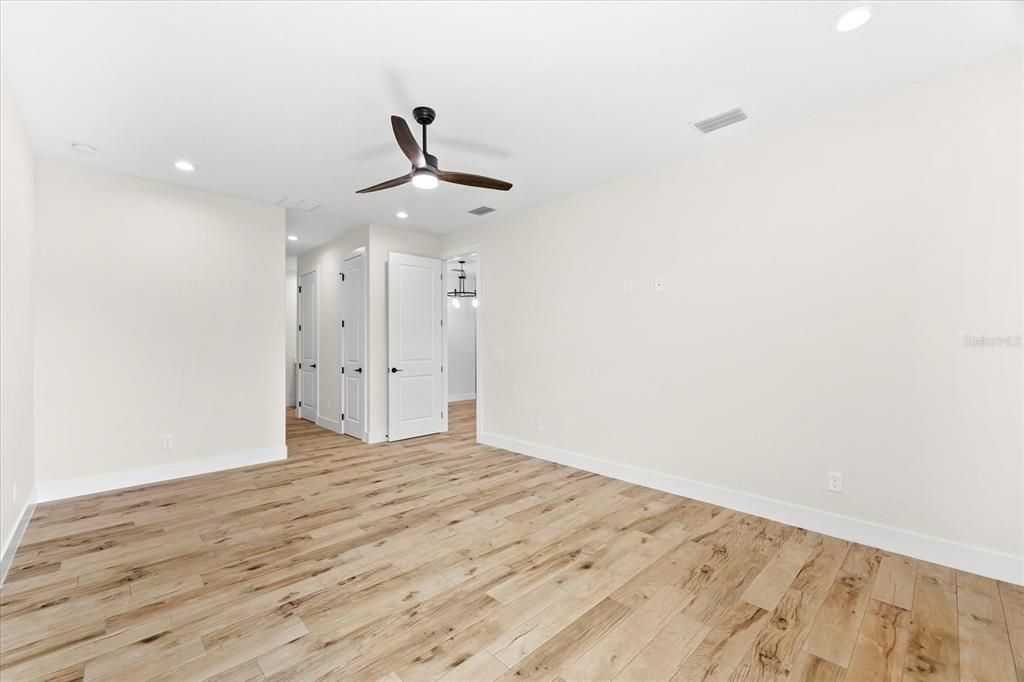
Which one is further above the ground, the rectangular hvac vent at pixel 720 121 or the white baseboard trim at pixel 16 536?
the rectangular hvac vent at pixel 720 121

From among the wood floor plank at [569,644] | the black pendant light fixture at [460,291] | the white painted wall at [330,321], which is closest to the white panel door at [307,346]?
the white painted wall at [330,321]

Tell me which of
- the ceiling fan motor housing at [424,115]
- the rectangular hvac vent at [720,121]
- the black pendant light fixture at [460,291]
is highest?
the rectangular hvac vent at [720,121]

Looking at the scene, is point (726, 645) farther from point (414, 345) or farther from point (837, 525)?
point (414, 345)

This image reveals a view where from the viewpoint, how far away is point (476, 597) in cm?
217

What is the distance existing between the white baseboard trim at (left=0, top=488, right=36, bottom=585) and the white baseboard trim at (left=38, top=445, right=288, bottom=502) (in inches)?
6.0

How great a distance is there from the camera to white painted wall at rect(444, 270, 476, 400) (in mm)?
9516

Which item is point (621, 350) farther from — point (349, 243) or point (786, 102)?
point (349, 243)

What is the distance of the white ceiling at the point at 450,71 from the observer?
81.4 inches

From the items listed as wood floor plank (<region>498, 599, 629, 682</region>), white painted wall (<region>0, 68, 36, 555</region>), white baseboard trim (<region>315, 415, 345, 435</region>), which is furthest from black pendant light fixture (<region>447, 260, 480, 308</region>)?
wood floor plank (<region>498, 599, 629, 682</region>)

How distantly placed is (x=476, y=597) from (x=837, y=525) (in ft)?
7.89

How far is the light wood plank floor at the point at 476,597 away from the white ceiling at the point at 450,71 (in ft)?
9.24

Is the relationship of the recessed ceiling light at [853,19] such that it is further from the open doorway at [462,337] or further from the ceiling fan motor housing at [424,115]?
the open doorway at [462,337]

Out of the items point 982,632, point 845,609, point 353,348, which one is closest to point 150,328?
point 353,348

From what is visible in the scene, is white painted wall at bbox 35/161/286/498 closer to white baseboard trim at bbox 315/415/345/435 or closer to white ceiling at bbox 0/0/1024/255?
white ceiling at bbox 0/0/1024/255
